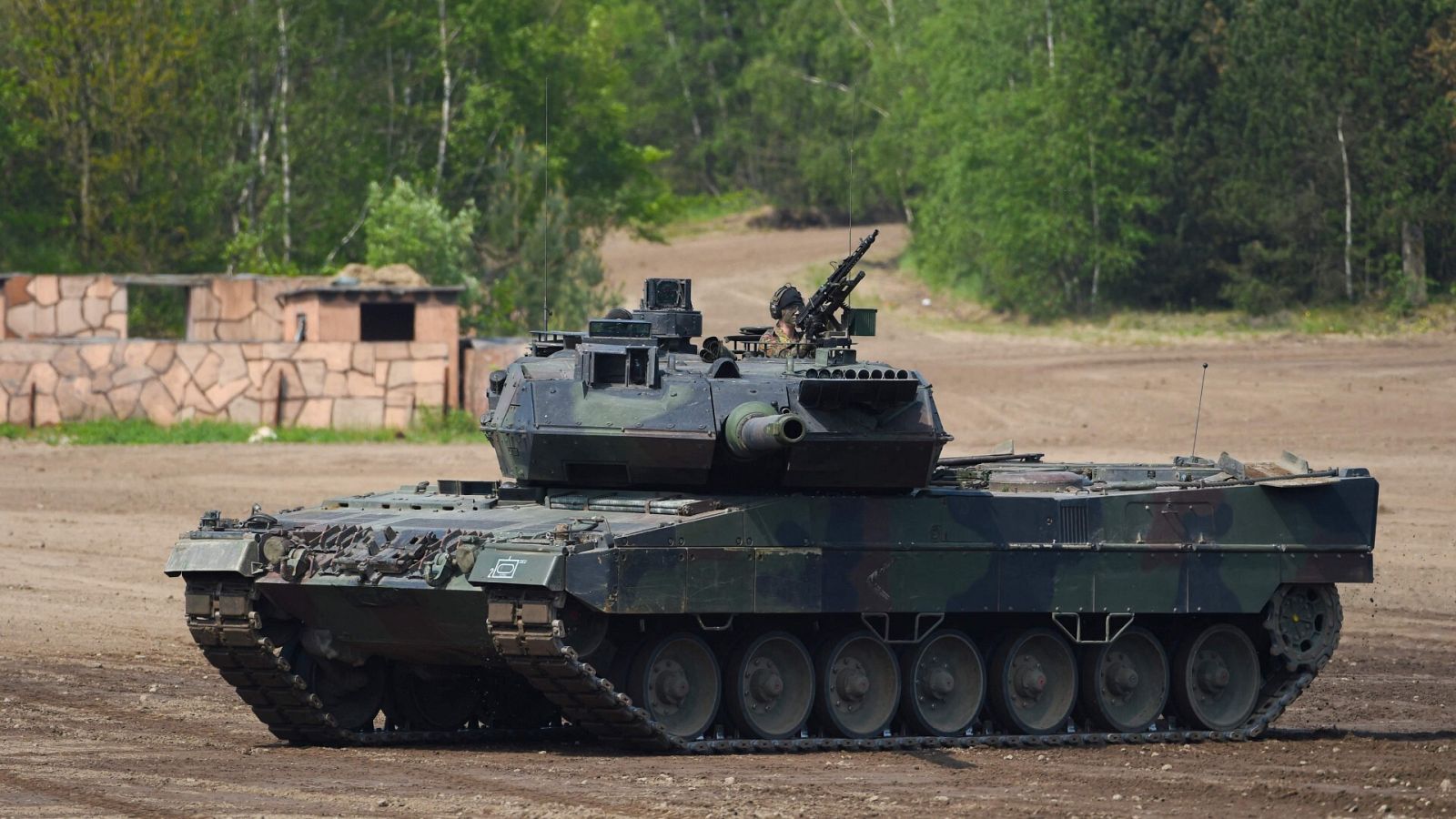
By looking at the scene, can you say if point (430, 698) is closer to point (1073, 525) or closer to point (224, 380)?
point (1073, 525)

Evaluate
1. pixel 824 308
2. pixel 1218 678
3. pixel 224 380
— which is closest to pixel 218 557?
pixel 824 308

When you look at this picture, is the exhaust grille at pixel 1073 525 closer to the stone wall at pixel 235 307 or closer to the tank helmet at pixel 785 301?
the tank helmet at pixel 785 301

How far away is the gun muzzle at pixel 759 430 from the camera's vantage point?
1512 centimetres

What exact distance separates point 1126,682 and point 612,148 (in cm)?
4107

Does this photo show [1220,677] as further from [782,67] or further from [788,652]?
[782,67]

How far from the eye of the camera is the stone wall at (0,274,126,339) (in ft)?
129

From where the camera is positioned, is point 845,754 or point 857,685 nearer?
point 845,754

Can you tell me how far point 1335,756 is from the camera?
15.8 metres

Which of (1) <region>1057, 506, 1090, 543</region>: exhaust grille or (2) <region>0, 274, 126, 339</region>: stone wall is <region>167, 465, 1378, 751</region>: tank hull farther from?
(2) <region>0, 274, 126, 339</region>: stone wall

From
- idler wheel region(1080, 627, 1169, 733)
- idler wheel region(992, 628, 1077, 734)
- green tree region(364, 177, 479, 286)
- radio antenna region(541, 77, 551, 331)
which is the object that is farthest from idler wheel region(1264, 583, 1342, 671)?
green tree region(364, 177, 479, 286)

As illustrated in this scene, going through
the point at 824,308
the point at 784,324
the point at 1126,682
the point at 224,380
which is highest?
the point at 824,308

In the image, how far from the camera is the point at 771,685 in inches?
623

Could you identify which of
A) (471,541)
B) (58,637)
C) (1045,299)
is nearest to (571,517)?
(471,541)

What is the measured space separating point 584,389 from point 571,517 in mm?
1144
